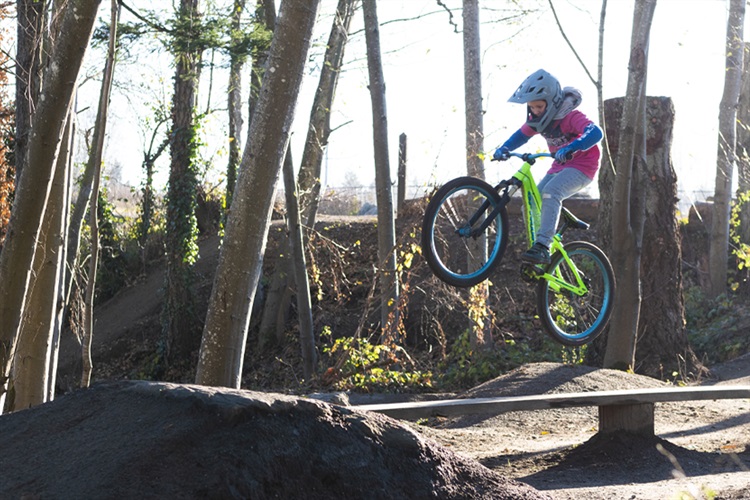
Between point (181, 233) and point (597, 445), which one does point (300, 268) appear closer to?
point (181, 233)

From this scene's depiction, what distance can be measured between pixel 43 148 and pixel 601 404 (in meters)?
4.98

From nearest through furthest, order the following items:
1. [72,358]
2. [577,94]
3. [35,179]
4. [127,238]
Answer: [35,179], [577,94], [72,358], [127,238]

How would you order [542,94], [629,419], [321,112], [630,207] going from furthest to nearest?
[321,112] < [630,207] < [629,419] < [542,94]

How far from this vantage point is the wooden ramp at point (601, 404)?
6652 millimetres

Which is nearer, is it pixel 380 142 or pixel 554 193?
pixel 554 193

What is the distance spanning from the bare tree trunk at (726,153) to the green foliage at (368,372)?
749 cm

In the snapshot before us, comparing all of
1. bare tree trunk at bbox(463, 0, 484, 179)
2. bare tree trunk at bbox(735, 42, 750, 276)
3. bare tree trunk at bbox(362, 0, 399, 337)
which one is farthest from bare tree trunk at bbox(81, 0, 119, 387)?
bare tree trunk at bbox(735, 42, 750, 276)

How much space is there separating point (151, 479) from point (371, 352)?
29.9 feet

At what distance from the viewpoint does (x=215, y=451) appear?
3691mm

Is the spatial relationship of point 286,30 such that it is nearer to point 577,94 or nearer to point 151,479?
point 577,94

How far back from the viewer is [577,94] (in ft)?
21.6

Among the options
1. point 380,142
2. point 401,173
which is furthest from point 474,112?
point 401,173

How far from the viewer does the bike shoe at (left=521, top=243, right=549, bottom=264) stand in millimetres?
6547

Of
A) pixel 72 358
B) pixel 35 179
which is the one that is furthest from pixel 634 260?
pixel 72 358
